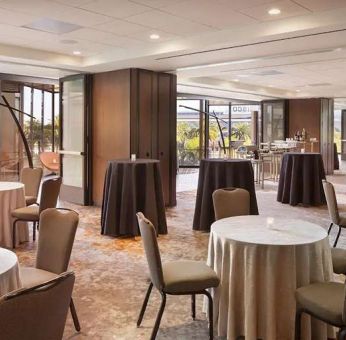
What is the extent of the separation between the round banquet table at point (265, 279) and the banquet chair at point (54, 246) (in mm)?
1060

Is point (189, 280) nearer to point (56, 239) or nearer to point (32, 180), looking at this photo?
point (56, 239)

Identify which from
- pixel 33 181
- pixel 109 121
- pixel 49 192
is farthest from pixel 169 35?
pixel 33 181

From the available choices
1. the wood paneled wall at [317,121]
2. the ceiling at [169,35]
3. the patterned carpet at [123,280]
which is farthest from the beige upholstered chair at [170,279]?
the wood paneled wall at [317,121]

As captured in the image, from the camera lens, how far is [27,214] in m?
5.55

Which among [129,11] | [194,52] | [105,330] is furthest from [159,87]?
[105,330]

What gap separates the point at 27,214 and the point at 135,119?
320cm

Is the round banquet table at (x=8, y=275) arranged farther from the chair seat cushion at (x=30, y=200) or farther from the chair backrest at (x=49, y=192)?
the chair seat cushion at (x=30, y=200)

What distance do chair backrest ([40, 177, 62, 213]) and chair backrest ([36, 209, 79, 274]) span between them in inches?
77.7

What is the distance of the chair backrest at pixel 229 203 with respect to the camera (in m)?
4.13

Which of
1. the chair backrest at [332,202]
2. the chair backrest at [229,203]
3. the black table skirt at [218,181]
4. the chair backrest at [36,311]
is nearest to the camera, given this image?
the chair backrest at [36,311]

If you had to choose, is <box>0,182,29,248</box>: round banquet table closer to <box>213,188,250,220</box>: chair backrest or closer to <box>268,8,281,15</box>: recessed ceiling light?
<box>213,188,250,220</box>: chair backrest

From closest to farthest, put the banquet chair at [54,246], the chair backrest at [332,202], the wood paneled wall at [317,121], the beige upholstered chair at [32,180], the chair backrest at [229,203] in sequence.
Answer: the banquet chair at [54,246] → the chair backrest at [229,203] → the chair backrest at [332,202] → the beige upholstered chair at [32,180] → the wood paneled wall at [317,121]

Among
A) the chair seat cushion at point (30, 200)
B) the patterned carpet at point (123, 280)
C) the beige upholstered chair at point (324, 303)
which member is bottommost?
the patterned carpet at point (123, 280)

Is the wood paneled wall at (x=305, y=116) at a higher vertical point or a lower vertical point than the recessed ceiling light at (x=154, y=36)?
lower
